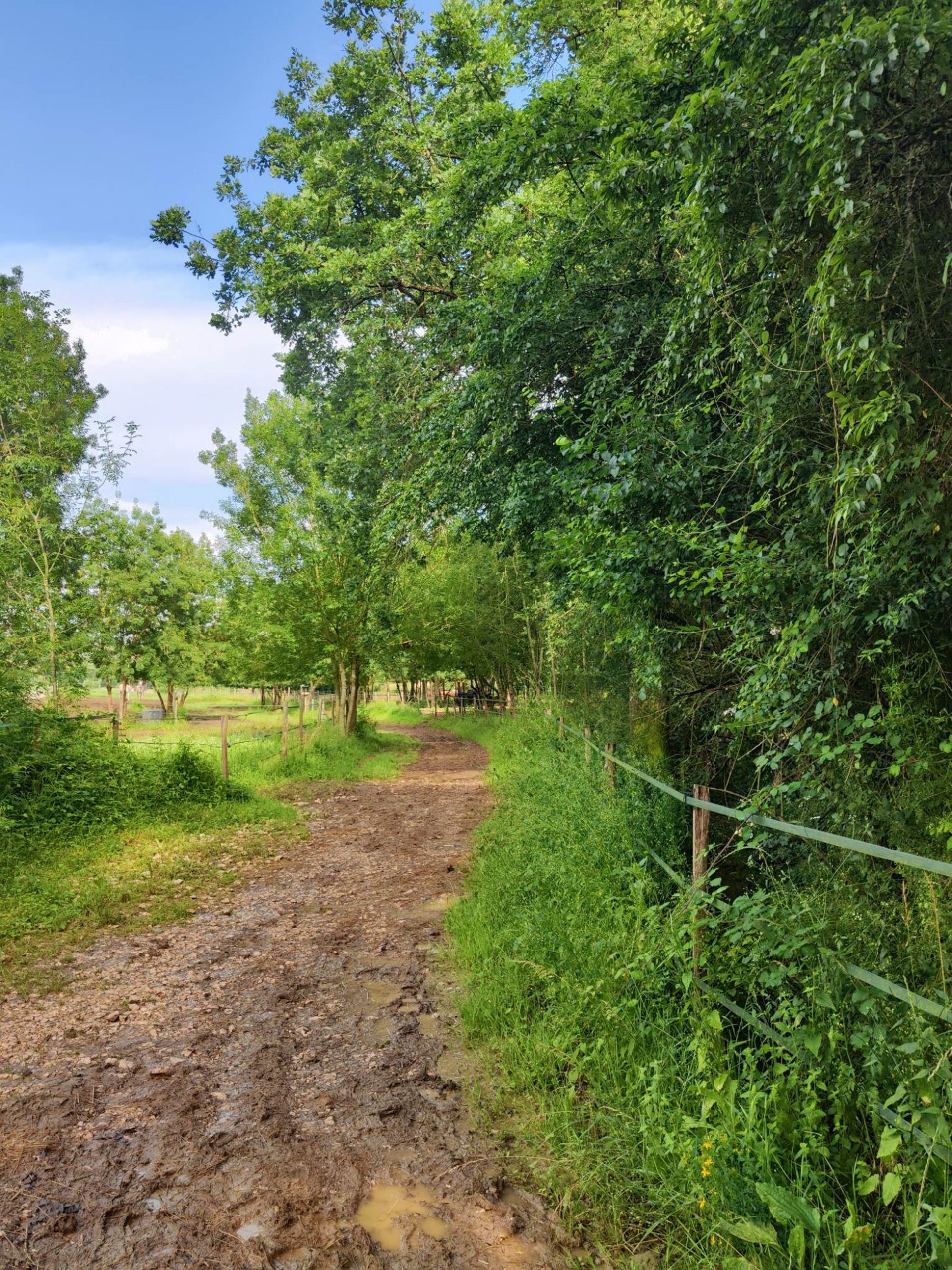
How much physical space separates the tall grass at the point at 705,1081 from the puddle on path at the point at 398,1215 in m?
0.47

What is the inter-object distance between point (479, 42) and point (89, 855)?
13131 mm

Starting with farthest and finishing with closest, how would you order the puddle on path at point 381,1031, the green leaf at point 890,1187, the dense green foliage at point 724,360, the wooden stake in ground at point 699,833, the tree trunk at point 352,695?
the tree trunk at point 352,695, the puddle on path at point 381,1031, the wooden stake in ground at point 699,833, the dense green foliage at point 724,360, the green leaf at point 890,1187

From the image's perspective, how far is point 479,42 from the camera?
11742 millimetres

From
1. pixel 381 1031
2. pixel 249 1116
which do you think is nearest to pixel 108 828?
pixel 381 1031

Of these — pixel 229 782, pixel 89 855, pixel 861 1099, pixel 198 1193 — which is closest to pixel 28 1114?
pixel 198 1193

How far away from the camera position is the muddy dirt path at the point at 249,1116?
274 cm

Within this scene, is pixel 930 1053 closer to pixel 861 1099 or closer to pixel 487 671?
pixel 861 1099

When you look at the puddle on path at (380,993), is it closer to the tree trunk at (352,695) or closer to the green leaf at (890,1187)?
the green leaf at (890,1187)

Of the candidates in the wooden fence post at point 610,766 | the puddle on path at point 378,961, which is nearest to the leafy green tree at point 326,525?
the wooden fence post at point 610,766

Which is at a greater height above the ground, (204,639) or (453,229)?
(453,229)

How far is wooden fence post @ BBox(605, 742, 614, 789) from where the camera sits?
6.64 metres

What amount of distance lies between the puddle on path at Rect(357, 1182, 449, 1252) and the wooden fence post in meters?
3.93

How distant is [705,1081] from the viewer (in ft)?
10.3

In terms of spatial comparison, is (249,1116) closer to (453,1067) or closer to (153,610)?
(453,1067)
